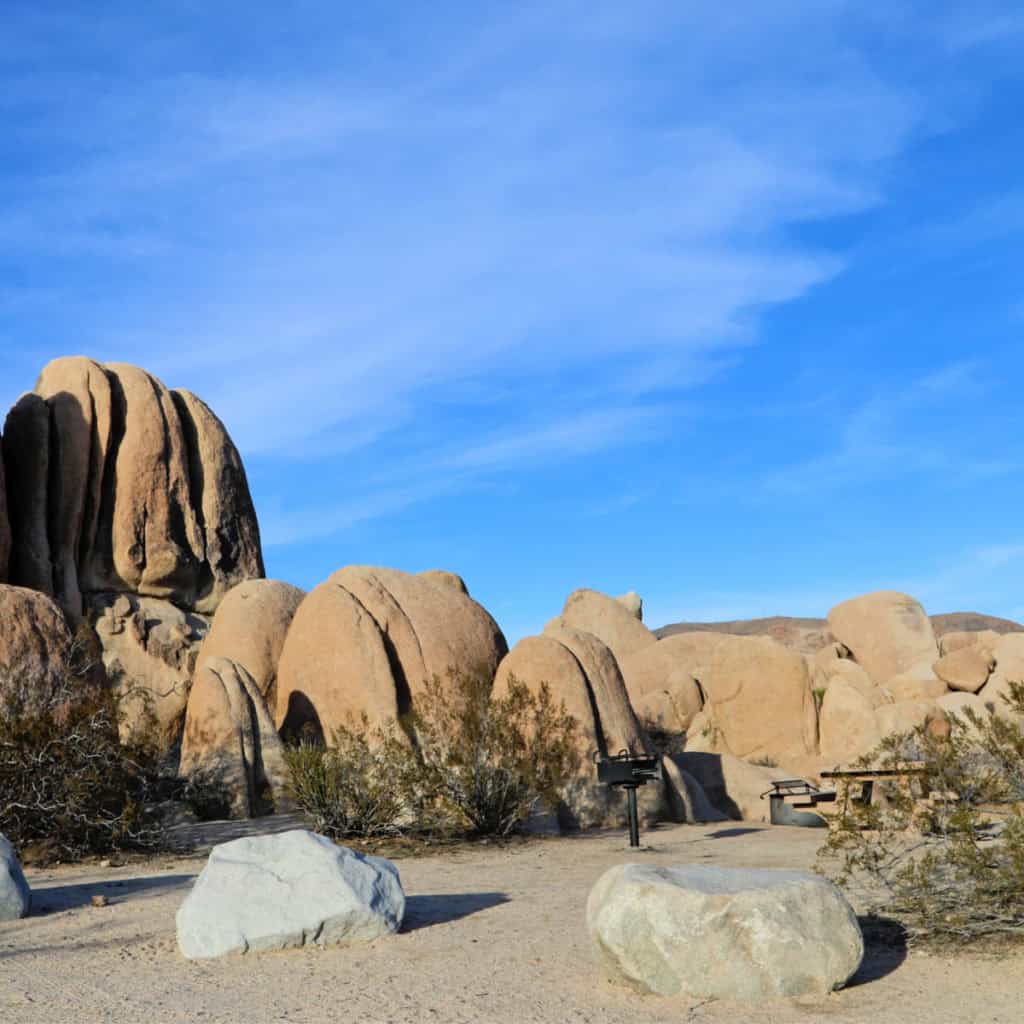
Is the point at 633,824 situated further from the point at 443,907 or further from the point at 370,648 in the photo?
the point at 370,648

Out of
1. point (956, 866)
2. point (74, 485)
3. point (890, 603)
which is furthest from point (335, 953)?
point (890, 603)

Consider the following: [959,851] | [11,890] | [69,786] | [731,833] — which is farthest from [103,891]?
[731,833]

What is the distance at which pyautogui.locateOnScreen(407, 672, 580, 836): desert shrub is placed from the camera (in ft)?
46.8

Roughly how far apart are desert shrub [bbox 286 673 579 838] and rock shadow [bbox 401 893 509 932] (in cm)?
408

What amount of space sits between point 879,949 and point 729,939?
1.64 meters

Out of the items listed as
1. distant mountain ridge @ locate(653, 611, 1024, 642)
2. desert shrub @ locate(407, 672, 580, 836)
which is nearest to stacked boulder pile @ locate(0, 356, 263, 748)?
desert shrub @ locate(407, 672, 580, 836)

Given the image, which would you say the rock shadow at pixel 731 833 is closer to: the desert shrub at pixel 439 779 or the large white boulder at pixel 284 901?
the desert shrub at pixel 439 779

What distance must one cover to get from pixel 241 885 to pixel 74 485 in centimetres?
Result: 2233

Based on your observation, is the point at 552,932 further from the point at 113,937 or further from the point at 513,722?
the point at 513,722

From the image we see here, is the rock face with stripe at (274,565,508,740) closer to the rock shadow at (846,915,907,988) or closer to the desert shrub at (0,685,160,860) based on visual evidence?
the desert shrub at (0,685,160,860)

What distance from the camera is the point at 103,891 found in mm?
10484

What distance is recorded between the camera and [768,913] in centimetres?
655

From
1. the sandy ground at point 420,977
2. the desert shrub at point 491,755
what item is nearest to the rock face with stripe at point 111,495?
the desert shrub at point 491,755

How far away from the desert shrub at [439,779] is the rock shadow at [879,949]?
21.3ft
